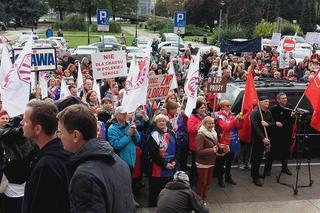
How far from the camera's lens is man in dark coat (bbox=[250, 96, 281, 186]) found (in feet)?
27.2

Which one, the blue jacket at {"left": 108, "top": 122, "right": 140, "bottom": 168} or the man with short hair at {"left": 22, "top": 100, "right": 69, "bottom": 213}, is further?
the blue jacket at {"left": 108, "top": 122, "right": 140, "bottom": 168}

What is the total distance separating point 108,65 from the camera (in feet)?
33.1

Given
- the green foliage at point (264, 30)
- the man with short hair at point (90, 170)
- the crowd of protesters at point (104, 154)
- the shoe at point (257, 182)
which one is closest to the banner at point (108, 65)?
the crowd of protesters at point (104, 154)

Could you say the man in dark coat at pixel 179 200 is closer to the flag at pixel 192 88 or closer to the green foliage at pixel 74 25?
the flag at pixel 192 88

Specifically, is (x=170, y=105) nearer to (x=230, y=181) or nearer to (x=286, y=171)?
(x=230, y=181)

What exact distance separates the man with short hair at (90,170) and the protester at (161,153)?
379cm

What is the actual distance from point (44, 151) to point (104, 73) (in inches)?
283

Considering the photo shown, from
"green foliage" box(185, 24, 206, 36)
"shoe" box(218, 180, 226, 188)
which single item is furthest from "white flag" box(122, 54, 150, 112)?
"green foliage" box(185, 24, 206, 36)

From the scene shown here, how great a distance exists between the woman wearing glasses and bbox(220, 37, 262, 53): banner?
1159 cm

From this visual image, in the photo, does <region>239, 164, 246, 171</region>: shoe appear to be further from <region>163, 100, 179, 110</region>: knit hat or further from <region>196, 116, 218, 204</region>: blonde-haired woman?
<region>163, 100, 179, 110</region>: knit hat

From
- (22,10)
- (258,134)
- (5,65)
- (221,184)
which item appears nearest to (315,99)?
(258,134)

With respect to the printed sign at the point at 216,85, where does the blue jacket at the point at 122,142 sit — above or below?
below

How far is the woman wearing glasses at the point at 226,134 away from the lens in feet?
26.1

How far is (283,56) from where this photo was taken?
16438mm
